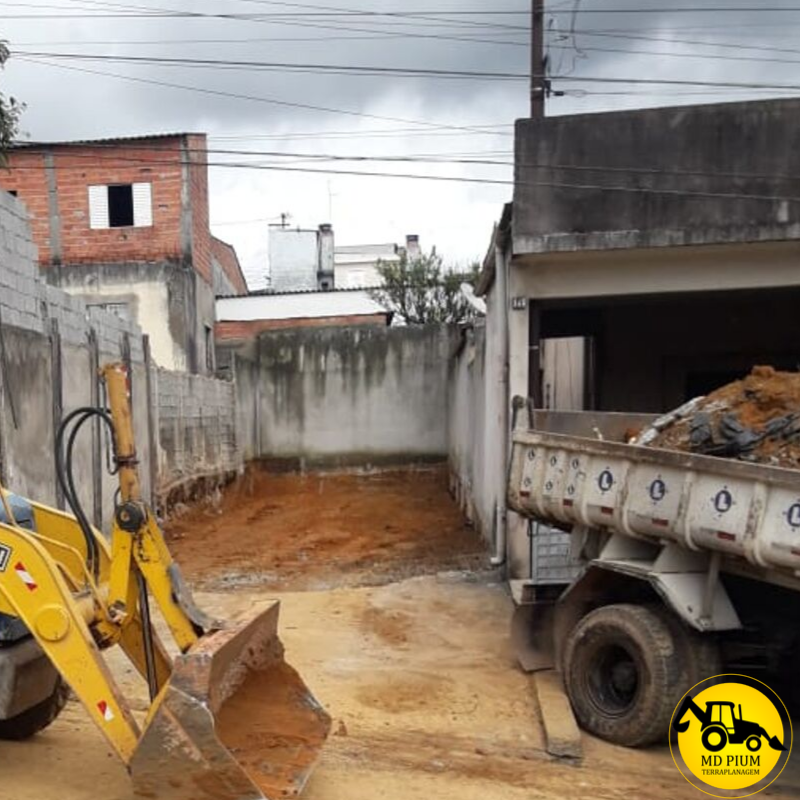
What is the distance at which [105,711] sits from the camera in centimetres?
369

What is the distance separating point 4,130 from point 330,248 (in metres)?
31.0

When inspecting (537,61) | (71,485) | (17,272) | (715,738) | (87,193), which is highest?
(537,61)

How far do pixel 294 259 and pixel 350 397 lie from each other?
64.1ft

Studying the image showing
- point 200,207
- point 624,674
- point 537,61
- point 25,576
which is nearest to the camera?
point 25,576

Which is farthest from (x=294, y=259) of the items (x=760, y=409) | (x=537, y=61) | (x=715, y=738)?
(x=715, y=738)

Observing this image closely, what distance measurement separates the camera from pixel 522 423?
7055 mm

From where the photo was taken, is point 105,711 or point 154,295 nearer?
point 105,711

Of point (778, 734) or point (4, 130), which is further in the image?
point (4, 130)

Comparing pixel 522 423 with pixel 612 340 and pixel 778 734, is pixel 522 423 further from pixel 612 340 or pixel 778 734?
pixel 612 340

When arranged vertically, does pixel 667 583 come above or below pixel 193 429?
above

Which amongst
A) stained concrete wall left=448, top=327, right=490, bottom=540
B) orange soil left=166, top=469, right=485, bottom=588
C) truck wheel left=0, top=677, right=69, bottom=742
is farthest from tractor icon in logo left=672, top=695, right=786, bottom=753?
orange soil left=166, top=469, right=485, bottom=588

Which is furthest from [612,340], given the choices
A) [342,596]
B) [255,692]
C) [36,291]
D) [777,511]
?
[255,692]

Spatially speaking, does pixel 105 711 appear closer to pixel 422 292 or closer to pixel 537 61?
pixel 537 61

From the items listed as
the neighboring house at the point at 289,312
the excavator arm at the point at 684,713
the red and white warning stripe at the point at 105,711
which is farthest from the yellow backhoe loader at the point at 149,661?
the neighboring house at the point at 289,312
